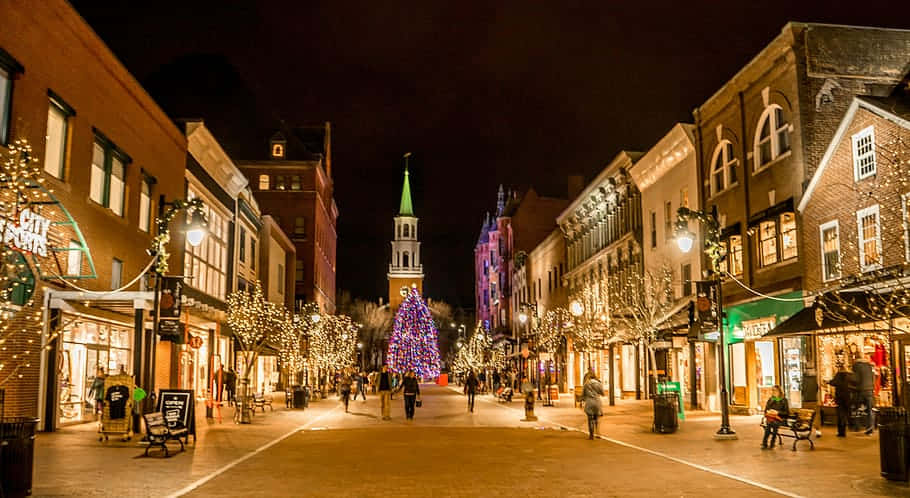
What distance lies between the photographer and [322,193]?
87.0 meters

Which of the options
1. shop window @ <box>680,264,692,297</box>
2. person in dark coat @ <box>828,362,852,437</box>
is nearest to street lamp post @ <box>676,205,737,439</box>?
person in dark coat @ <box>828,362,852,437</box>

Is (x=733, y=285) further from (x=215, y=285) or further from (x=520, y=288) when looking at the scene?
(x=520, y=288)

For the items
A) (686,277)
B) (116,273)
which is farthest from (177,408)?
(686,277)

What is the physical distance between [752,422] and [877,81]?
11.0m

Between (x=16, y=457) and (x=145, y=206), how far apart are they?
21450 mm

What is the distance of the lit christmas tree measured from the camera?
9081cm

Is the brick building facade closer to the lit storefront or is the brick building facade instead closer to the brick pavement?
the lit storefront

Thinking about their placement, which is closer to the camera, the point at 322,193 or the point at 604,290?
the point at 604,290

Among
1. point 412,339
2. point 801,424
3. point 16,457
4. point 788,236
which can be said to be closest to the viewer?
point 16,457

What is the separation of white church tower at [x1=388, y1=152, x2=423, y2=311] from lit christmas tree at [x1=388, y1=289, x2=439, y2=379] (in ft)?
152

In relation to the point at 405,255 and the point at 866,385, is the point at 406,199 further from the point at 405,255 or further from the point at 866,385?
the point at 866,385

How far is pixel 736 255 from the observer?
104 feet

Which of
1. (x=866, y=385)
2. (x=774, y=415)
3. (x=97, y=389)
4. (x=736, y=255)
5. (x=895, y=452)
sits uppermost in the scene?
(x=736, y=255)

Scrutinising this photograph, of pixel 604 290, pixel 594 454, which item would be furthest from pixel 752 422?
pixel 604 290
